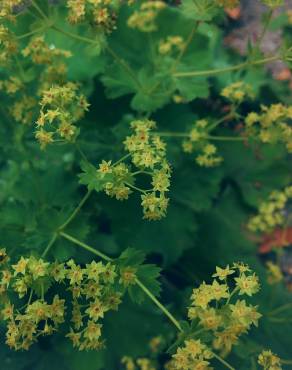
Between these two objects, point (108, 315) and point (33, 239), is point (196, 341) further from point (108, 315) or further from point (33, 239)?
point (108, 315)

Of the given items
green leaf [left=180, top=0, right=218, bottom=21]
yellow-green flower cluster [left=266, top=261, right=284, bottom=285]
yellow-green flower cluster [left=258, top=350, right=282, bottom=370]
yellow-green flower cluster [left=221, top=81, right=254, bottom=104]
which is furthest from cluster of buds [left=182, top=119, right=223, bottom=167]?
yellow-green flower cluster [left=258, top=350, right=282, bottom=370]

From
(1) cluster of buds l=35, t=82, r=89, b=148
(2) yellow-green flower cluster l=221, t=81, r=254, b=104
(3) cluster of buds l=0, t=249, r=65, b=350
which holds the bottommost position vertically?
(3) cluster of buds l=0, t=249, r=65, b=350

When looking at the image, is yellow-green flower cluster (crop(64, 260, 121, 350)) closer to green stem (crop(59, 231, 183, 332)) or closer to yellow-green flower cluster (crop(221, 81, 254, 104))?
green stem (crop(59, 231, 183, 332))

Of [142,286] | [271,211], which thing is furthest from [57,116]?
[271,211]

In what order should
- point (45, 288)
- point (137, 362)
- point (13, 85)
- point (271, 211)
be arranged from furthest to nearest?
1. point (271, 211)
2. point (137, 362)
3. point (13, 85)
4. point (45, 288)

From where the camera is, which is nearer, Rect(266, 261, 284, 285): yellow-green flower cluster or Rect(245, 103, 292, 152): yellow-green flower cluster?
Rect(245, 103, 292, 152): yellow-green flower cluster

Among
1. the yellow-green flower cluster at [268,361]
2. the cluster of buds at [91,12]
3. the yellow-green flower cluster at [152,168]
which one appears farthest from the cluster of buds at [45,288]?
the cluster of buds at [91,12]

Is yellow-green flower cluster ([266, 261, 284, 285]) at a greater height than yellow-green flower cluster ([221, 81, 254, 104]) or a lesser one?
lesser

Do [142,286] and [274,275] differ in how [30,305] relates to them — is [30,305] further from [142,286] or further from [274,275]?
[274,275]

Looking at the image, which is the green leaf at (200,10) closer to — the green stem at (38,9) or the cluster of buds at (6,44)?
the green stem at (38,9)

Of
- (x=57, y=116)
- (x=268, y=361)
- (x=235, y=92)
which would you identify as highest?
(x=235, y=92)
